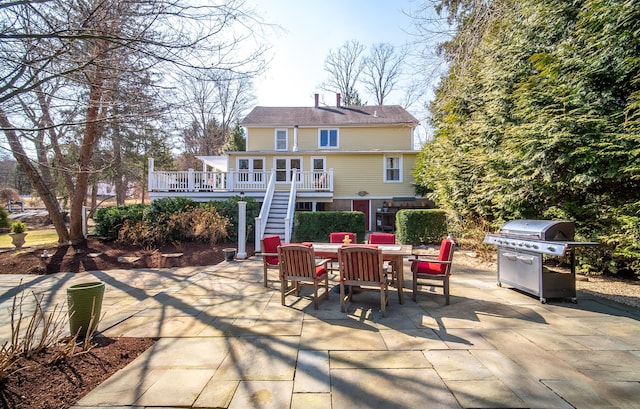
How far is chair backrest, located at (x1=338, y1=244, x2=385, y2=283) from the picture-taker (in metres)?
4.15

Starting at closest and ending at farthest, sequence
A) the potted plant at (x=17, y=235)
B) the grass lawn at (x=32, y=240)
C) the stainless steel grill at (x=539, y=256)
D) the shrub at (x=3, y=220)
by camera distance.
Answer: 1. the stainless steel grill at (x=539, y=256)
2. the potted plant at (x=17, y=235)
3. the grass lawn at (x=32, y=240)
4. the shrub at (x=3, y=220)

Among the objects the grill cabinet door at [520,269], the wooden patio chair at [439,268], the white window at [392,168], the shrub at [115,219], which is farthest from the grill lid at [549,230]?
the white window at [392,168]

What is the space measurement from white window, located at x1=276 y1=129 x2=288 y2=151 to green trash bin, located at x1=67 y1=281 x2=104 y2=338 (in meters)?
15.0

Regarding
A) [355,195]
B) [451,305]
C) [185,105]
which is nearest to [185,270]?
[185,105]

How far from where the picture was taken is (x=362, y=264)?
4273 millimetres

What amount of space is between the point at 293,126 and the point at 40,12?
1438 cm

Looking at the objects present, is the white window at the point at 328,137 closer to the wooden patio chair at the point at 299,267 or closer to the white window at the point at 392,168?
the white window at the point at 392,168

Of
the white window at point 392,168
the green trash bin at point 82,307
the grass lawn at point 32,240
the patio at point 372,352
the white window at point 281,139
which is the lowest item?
the patio at point 372,352

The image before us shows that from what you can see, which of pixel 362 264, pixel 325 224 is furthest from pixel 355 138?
pixel 362 264

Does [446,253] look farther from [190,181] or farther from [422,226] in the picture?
[190,181]

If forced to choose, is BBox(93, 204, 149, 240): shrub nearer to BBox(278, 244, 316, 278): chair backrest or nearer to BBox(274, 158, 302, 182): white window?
BBox(274, 158, 302, 182): white window

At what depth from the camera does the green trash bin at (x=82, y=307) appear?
3.37 meters

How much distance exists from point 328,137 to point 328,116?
171 cm

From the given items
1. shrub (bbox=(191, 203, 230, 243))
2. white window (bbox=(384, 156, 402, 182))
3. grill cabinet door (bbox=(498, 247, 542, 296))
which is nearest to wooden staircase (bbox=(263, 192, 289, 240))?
shrub (bbox=(191, 203, 230, 243))
